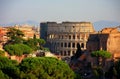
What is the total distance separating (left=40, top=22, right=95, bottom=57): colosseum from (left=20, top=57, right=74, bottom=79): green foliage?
53.6m

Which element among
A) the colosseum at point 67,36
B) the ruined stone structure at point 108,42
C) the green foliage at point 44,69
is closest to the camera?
the green foliage at point 44,69

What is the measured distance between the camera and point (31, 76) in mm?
Result: 37281

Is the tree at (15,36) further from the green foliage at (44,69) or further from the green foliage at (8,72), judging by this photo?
the green foliage at (44,69)

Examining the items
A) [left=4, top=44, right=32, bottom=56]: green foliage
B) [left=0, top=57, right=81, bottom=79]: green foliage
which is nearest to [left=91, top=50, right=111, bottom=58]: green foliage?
[left=4, top=44, right=32, bottom=56]: green foliage

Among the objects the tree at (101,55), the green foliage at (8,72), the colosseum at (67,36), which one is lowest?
the colosseum at (67,36)

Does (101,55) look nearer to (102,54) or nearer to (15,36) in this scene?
(102,54)

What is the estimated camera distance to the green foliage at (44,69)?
1490 inches

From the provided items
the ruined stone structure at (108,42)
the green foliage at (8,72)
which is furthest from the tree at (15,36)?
the green foliage at (8,72)

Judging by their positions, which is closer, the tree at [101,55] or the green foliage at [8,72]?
the green foliage at [8,72]

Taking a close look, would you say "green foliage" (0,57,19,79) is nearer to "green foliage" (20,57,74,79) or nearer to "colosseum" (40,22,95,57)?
"green foliage" (20,57,74,79)

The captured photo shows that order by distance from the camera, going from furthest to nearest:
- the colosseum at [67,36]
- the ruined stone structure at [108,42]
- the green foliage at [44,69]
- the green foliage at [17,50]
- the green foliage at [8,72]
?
1. the colosseum at [67,36]
2. the ruined stone structure at [108,42]
3. the green foliage at [17,50]
4. the green foliage at [44,69]
5. the green foliage at [8,72]

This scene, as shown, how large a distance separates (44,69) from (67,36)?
5901 cm

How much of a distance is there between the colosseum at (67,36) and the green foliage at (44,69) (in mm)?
53644

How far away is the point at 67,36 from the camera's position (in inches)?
3836
